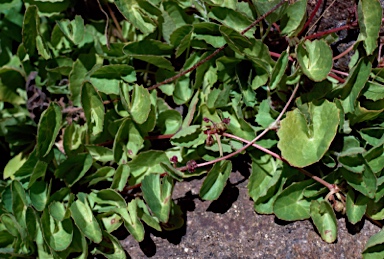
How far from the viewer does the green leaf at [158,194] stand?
5.73ft

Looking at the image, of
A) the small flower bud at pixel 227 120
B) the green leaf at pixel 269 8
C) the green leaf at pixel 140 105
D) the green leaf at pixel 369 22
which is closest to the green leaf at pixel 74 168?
the green leaf at pixel 140 105

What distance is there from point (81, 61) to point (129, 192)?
0.53 meters

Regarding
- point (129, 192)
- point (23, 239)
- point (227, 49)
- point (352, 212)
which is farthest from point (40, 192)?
point (352, 212)

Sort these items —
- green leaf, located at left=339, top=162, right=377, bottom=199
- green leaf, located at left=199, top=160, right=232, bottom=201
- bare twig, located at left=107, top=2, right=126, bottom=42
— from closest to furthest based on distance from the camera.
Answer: green leaf, located at left=339, top=162, right=377, bottom=199
green leaf, located at left=199, top=160, right=232, bottom=201
bare twig, located at left=107, top=2, right=126, bottom=42

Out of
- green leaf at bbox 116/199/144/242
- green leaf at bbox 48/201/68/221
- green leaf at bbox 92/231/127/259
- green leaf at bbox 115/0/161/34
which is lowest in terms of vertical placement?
green leaf at bbox 92/231/127/259

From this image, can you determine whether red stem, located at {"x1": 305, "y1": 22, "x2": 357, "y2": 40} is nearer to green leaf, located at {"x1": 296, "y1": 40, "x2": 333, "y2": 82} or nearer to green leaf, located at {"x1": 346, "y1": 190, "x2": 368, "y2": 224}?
green leaf, located at {"x1": 296, "y1": 40, "x2": 333, "y2": 82}

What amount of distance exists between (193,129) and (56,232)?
576 millimetres

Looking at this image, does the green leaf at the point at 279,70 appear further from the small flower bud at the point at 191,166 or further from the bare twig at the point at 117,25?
the bare twig at the point at 117,25

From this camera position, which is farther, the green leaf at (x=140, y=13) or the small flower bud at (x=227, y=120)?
the green leaf at (x=140, y=13)

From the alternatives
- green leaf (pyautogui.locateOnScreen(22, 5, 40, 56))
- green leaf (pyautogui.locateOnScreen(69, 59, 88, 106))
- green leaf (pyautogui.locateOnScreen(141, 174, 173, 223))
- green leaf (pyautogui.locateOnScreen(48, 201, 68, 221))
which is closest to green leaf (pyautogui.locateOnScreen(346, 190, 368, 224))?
green leaf (pyautogui.locateOnScreen(141, 174, 173, 223))

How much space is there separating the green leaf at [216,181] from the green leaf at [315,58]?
0.40 m

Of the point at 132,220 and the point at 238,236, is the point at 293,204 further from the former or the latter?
the point at 132,220

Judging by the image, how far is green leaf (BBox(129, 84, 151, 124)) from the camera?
1.86 m

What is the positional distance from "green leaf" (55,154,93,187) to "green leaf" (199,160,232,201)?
420mm
